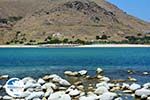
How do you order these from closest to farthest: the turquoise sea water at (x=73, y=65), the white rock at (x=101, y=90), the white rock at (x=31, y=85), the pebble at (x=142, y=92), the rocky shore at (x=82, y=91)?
the rocky shore at (x=82, y=91)
the pebble at (x=142, y=92)
the white rock at (x=101, y=90)
the white rock at (x=31, y=85)
the turquoise sea water at (x=73, y=65)

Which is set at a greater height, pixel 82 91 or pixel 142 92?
pixel 142 92

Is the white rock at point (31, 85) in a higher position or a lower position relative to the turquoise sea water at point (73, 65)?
higher

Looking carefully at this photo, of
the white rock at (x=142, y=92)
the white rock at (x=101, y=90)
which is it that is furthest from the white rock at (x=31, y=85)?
the white rock at (x=142, y=92)

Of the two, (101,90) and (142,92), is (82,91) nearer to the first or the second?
(101,90)

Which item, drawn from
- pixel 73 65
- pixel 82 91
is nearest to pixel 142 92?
pixel 82 91

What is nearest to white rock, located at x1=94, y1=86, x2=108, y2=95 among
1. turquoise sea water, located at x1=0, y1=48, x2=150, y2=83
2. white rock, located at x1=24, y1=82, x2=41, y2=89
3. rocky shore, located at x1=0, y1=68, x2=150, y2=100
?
rocky shore, located at x1=0, y1=68, x2=150, y2=100

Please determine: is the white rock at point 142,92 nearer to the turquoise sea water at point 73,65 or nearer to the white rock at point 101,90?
the white rock at point 101,90

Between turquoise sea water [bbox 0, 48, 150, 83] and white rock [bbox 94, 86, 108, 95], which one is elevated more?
white rock [bbox 94, 86, 108, 95]

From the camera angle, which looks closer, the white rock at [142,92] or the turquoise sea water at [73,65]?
the white rock at [142,92]

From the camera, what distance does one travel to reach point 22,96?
4003 centimetres

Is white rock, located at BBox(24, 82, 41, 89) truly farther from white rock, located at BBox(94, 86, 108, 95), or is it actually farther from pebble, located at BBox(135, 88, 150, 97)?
pebble, located at BBox(135, 88, 150, 97)

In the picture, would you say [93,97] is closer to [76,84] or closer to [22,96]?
[22,96]

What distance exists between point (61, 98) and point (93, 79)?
816 inches

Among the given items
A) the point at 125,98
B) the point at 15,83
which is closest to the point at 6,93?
the point at 15,83
